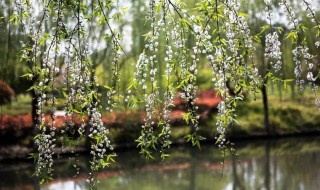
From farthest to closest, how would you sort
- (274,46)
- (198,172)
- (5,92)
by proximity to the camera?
(5,92) < (198,172) < (274,46)

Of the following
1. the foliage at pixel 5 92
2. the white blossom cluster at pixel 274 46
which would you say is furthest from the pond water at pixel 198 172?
the white blossom cluster at pixel 274 46

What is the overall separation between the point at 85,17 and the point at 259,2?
12.2 m

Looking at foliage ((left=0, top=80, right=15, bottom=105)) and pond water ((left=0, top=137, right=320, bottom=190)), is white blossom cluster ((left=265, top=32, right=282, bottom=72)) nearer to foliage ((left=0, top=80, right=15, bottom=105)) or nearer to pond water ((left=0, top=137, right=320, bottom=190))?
pond water ((left=0, top=137, right=320, bottom=190))

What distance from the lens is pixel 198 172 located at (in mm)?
7746

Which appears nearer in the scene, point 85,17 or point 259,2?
point 85,17

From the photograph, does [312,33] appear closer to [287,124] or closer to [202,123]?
[287,124]

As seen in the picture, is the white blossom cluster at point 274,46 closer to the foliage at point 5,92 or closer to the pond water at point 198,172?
the pond water at point 198,172

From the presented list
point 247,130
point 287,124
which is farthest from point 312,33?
point 247,130

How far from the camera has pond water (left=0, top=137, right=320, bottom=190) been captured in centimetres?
668

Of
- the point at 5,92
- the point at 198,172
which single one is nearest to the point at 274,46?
the point at 198,172

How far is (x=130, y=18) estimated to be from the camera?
1245cm

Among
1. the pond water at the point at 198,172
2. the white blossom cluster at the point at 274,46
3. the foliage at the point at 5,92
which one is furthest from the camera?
the foliage at the point at 5,92

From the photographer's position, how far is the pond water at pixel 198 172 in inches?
263

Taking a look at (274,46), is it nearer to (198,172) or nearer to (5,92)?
(198,172)
